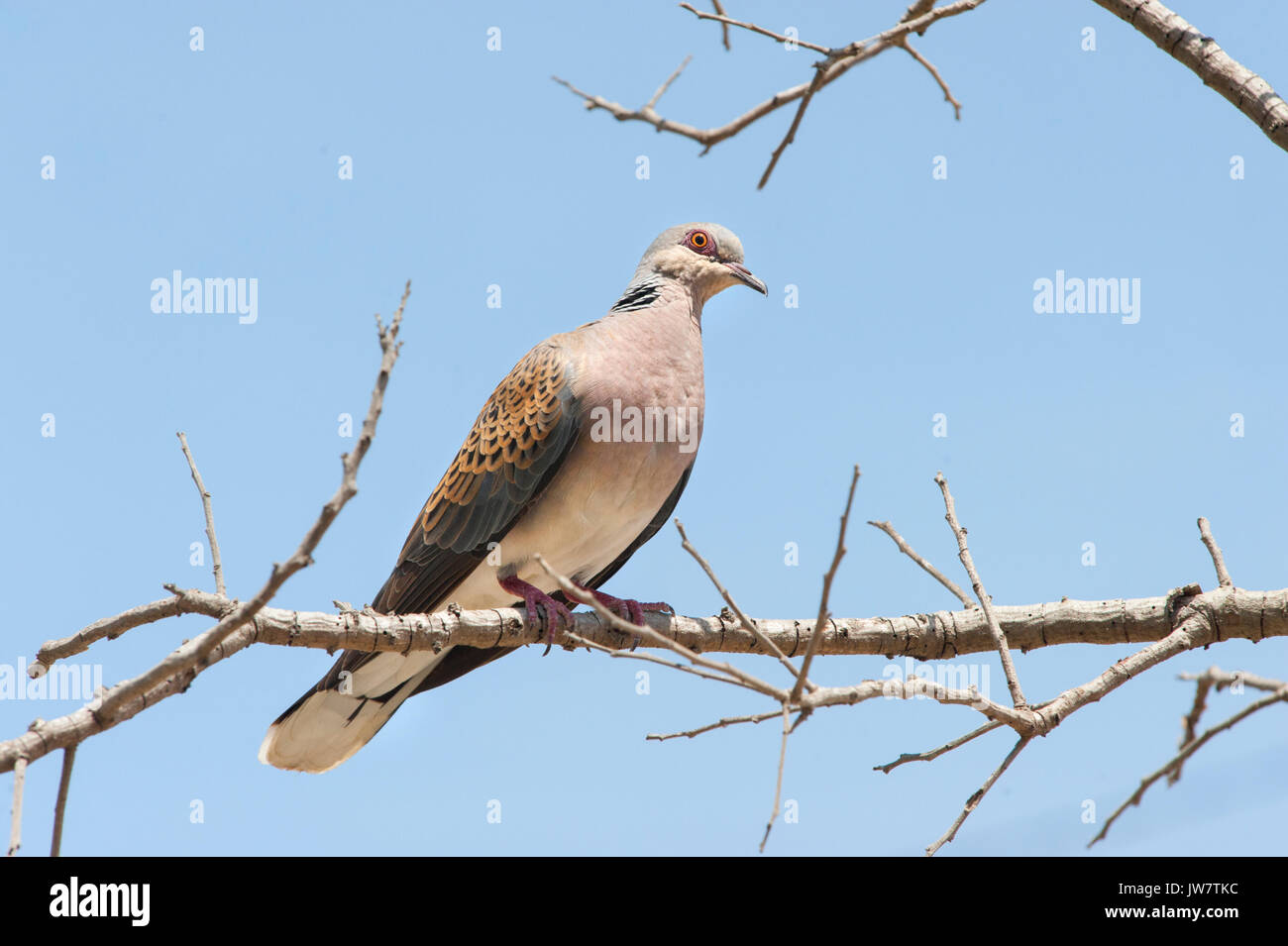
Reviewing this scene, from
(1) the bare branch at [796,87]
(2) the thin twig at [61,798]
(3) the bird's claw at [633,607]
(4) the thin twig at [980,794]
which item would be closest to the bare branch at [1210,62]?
(1) the bare branch at [796,87]

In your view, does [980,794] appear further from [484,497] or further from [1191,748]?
[484,497]

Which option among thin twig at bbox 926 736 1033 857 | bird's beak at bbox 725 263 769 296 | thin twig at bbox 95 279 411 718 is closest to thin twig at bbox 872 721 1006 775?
thin twig at bbox 926 736 1033 857

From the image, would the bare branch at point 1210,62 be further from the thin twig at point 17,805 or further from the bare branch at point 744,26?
the thin twig at point 17,805

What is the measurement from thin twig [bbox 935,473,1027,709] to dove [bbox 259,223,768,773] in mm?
1664

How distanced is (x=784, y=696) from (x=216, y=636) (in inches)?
50.3

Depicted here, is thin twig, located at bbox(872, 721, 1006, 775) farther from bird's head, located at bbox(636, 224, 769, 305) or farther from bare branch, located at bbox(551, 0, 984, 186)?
bird's head, located at bbox(636, 224, 769, 305)

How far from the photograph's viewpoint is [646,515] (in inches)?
227

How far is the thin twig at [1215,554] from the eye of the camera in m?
4.20

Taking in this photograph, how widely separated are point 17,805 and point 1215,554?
3.80m

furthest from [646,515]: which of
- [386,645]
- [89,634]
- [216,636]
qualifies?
[216,636]

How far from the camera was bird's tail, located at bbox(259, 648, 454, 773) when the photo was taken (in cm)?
536

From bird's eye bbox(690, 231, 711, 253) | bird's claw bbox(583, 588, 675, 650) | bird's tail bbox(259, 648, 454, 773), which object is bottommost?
bird's tail bbox(259, 648, 454, 773)

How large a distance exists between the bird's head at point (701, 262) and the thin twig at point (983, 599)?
7.99ft
